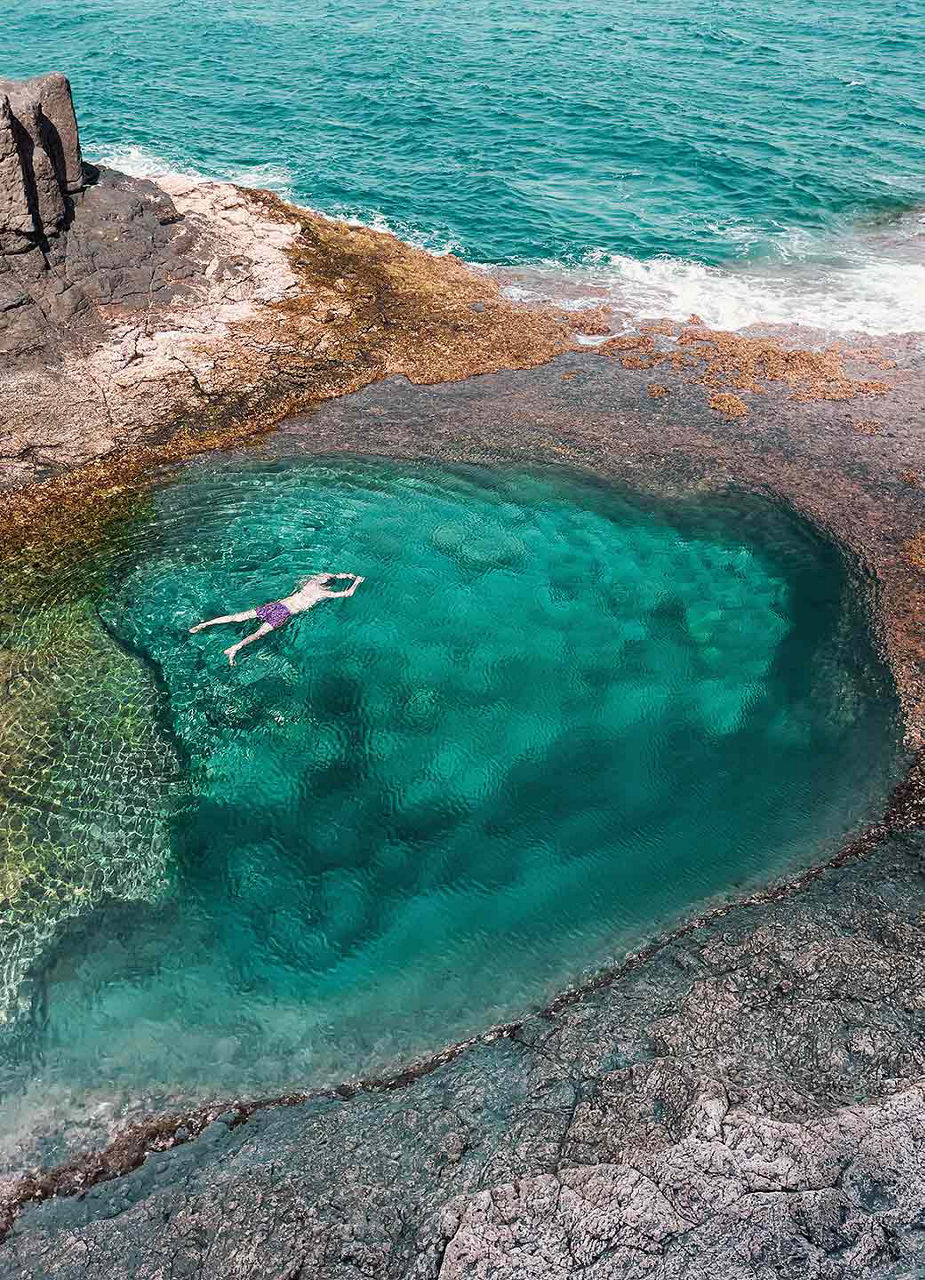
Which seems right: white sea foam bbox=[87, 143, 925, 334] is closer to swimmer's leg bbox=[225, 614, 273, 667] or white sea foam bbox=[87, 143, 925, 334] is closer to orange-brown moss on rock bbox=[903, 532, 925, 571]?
orange-brown moss on rock bbox=[903, 532, 925, 571]

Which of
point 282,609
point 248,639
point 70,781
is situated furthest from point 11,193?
point 70,781

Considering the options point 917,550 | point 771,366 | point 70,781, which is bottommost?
point 70,781

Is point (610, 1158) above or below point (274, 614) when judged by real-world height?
below

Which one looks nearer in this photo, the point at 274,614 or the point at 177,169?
the point at 274,614

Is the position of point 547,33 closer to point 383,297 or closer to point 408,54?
point 408,54

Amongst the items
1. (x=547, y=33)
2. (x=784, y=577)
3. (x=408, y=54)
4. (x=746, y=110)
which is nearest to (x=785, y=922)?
(x=784, y=577)

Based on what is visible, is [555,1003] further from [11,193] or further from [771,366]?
[11,193]

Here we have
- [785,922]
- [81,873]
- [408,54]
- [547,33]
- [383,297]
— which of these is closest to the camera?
[785,922]

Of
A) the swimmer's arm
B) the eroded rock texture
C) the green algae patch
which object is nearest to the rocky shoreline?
the eroded rock texture
